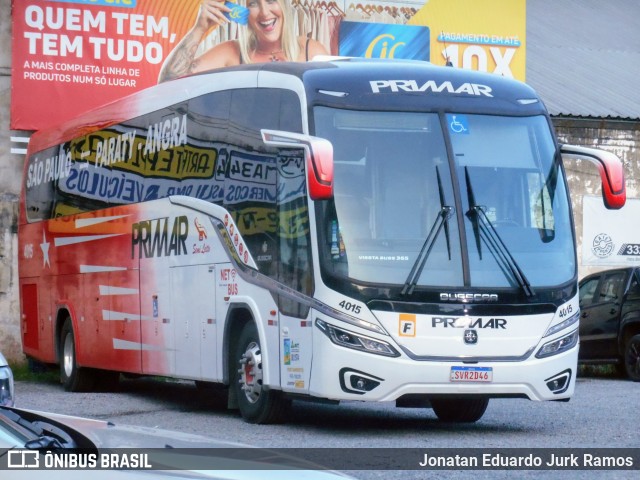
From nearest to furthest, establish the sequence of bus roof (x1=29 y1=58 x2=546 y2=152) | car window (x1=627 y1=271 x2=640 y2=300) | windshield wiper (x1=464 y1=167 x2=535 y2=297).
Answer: windshield wiper (x1=464 y1=167 x2=535 y2=297), bus roof (x1=29 y1=58 x2=546 y2=152), car window (x1=627 y1=271 x2=640 y2=300)

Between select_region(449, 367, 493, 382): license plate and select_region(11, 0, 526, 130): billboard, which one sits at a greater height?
select_region(11, 0, 526, 130): billboard

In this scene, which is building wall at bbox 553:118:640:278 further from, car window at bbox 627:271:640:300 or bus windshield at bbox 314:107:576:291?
bus windshield at bbox 314:107:576:291

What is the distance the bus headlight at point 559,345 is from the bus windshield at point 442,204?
53cm

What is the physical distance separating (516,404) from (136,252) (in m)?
5.01

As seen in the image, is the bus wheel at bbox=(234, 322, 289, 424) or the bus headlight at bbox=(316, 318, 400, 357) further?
the bus wheel at bbox=(234, 322, 289, 424)

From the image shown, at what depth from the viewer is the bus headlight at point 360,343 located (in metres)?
12.0

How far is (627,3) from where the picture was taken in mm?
34375

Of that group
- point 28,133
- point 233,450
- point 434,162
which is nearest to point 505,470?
point 434,162

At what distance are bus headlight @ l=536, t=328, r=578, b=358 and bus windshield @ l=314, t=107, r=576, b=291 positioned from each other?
0.53 m

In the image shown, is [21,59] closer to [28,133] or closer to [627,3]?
[28,133]

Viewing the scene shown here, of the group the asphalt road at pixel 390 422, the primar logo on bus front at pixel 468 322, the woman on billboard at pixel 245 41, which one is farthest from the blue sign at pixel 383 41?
the primar logo on bus front at pixel 468 322

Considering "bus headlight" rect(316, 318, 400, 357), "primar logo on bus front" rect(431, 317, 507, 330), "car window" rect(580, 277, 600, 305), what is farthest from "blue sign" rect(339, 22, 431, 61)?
"bus headlight" rect(316, 318, 400, 357)

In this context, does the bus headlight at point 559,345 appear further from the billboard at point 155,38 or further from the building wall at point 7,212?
the building wall at point 7,212

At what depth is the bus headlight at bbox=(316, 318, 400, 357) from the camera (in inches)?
473
